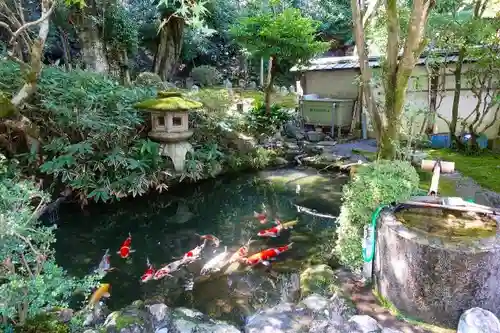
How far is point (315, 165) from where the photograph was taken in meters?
13.1

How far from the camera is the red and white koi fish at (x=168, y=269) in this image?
6574 mm

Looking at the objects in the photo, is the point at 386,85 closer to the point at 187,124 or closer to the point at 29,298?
the point at 29,298

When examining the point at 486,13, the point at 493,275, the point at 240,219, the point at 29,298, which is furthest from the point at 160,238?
the point at 486,13

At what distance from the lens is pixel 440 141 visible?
13234 millimetres

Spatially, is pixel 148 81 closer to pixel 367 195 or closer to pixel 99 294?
pixel 99 294

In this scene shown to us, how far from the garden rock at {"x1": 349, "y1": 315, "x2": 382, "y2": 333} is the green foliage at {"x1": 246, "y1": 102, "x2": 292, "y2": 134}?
1138 centimetres

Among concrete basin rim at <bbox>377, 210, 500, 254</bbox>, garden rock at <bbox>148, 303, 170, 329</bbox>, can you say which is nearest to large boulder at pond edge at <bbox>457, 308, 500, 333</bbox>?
concrete basin rim at <bbox>377, 210, 500, 254</bbox>

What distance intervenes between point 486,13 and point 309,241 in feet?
31.0

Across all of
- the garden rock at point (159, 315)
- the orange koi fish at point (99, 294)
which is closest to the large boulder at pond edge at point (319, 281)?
the garden rock at point (159, 315)

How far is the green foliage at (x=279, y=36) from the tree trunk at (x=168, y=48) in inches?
214

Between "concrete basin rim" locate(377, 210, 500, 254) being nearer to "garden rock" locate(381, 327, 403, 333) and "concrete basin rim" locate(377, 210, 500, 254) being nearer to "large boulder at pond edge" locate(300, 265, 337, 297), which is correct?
"garden rock" locate(381, 327, 403, 333)

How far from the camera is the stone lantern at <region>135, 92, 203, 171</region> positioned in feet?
33.5

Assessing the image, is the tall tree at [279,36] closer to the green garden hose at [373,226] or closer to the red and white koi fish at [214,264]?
the red and white koi fish at [214,264]

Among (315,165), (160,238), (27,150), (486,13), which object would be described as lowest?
(160,238)
